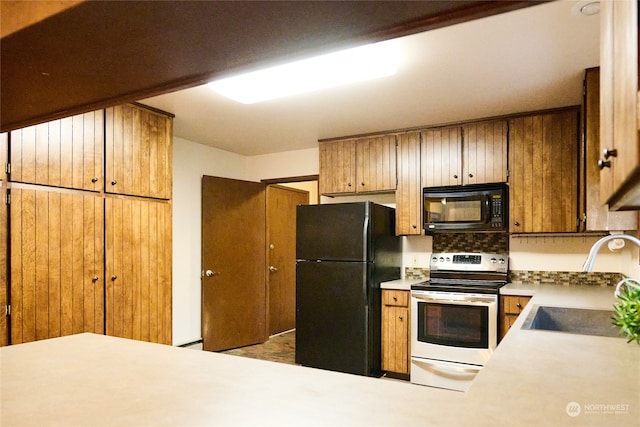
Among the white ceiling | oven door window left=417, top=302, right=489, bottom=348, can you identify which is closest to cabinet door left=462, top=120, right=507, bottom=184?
the white ceiling

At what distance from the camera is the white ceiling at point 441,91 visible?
6.99ft

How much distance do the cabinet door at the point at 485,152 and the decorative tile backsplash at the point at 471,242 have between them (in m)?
0.55

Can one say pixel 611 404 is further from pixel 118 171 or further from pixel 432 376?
pixel 118 171

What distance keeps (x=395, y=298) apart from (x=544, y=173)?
1597mm

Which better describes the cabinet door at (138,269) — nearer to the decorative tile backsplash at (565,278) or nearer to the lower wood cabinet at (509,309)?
the lower wood cabinet at (509,309)

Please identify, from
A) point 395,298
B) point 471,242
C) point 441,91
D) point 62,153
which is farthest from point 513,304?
point 62,153

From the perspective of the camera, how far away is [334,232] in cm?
381

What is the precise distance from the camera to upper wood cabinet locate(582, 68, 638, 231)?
258cm

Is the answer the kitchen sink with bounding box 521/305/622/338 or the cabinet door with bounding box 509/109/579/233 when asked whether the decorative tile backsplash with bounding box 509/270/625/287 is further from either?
the kitchen sink with bounding box 521/305/622/338

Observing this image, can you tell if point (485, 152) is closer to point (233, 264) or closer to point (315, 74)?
point (315, 74)

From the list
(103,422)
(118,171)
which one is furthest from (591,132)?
(118,171)

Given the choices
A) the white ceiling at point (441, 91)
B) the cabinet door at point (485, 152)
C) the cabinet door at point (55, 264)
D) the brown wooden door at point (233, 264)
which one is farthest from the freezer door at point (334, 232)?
the cabinet door at point (55, 264)

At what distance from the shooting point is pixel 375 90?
9.80 feet

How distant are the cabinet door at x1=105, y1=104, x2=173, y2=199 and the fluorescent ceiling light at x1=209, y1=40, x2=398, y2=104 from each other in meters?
0.76
